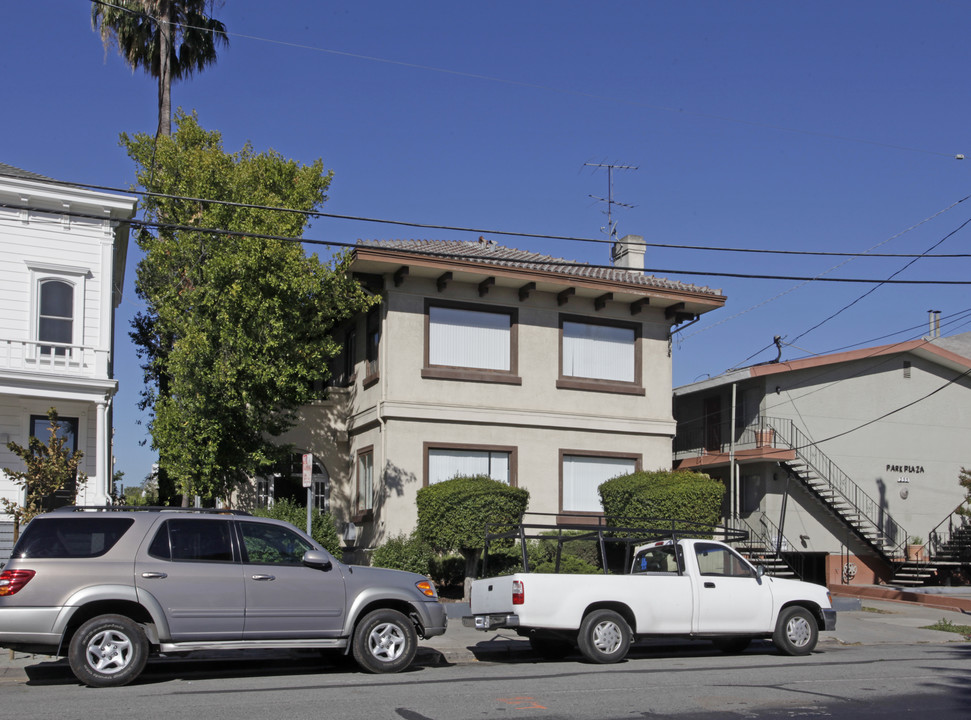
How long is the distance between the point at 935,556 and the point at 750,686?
64.4ft

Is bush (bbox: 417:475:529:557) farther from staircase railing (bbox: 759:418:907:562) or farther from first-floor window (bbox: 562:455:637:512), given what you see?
staircase railing (bbox: 759:418:907:562)

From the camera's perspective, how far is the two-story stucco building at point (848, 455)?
27469 millimetres

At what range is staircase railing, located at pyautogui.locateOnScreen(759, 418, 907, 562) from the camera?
28.0 meters

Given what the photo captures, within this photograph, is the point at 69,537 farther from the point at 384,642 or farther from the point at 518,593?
the point at 518,593

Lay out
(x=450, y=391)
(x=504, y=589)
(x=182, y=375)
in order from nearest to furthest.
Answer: (x=504, y=589) < (x=182, y=375) < (x=450, y=391)

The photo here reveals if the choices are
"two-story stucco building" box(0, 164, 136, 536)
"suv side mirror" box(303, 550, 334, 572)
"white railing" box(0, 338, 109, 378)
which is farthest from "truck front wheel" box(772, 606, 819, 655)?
"white railing" box(0, 338, 109, 378)

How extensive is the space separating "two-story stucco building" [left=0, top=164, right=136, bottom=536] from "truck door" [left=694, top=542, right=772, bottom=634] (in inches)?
529

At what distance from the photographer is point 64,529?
10789 mm

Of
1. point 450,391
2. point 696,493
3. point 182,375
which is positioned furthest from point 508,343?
point 182,375

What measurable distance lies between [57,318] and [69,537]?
12.7 m

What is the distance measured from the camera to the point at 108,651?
34.7ft

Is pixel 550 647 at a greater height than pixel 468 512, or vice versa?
pixel 468 512

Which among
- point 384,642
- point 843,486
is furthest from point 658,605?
point 843,486

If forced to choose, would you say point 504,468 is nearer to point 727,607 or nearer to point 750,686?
point 727,607
